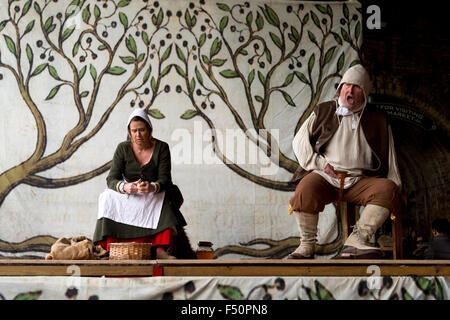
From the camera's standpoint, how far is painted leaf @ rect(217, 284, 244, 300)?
317cm

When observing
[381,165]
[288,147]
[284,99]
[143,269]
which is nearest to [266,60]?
[284,99]

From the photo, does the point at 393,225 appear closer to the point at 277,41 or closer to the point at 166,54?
the point at 277,41

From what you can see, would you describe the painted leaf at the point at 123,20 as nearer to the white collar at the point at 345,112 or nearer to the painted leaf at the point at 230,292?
the white collar at the point at 345,112

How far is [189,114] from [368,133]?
2199 mm

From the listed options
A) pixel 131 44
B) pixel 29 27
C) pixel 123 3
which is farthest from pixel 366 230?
pixel 29 27

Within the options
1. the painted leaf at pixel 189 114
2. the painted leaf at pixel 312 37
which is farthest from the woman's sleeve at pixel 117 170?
the painted leaf at pixel 312 37

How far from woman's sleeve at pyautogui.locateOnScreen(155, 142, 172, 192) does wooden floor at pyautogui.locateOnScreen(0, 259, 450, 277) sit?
1.41 m

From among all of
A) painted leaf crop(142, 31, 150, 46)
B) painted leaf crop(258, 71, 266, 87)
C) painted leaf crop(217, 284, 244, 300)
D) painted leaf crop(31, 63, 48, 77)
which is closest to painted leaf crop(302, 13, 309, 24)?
painted leaf crop(258, 71, 266, 87)

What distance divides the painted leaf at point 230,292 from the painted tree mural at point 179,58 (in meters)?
2.93

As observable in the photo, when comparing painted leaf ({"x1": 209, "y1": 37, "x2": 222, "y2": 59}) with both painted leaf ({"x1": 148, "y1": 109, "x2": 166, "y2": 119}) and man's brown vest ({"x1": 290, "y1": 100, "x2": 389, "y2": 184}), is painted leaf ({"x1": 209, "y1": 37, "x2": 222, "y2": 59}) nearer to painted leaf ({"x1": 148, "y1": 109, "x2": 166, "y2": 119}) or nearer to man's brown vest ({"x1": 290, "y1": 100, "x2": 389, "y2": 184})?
painted leaf ({"x1": 148, "y1": 109, "x2": 166, "y2": 119})

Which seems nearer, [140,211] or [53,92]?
[140,211]

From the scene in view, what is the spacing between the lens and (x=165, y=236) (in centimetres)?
456

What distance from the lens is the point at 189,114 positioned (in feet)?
20.0

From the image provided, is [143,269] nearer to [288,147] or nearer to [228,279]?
[228,279]
